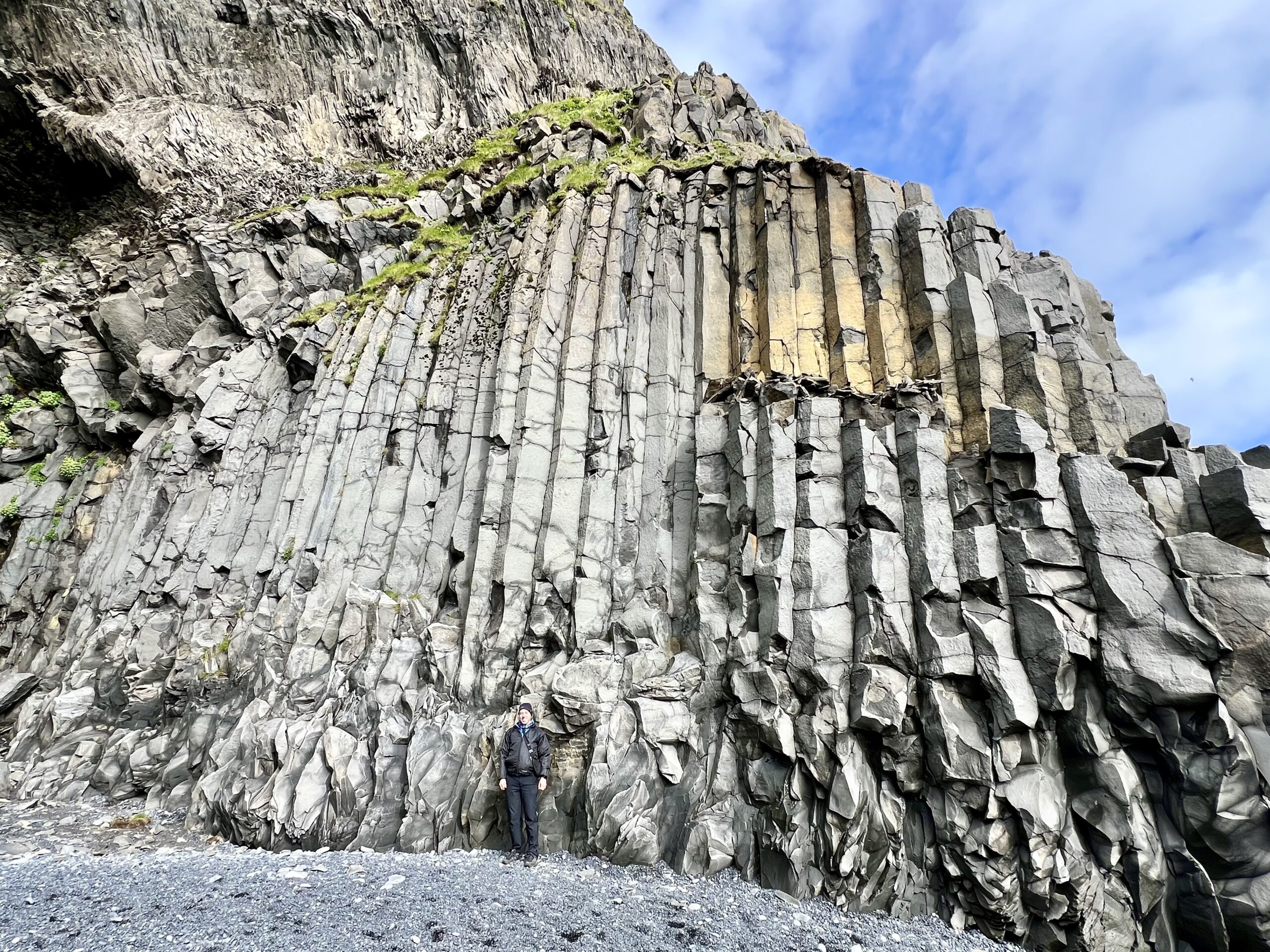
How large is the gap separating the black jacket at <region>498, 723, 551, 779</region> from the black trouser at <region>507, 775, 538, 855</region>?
12 cm

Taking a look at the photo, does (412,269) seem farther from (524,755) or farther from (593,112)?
(524,755)

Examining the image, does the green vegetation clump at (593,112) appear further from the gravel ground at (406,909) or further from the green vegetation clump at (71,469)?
the gravel ground at (406,909)

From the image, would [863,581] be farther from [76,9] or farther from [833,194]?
[76,9]

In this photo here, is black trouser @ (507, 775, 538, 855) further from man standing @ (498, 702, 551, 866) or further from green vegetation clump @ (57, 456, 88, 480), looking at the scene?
green vegetation clump @ (57, 456, 88, 480)

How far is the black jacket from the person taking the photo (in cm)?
889

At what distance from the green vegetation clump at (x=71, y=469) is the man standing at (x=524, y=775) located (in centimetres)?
2387

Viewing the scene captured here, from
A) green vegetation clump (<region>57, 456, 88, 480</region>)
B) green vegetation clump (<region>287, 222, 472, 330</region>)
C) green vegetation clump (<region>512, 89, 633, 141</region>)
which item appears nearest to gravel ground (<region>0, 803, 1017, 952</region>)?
green vegetation clump (<region>287, 222, 472, 330</region>)

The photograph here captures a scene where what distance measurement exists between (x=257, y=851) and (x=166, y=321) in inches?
847

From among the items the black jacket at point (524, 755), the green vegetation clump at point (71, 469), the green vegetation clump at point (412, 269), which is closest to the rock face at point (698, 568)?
the green vegetation clump at point (412, 269)

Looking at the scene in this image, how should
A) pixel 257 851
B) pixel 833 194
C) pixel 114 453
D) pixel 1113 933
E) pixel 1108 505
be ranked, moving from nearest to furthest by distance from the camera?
1. pixel 1113 933
2. pixel 1108 505
3. pixel 257 851
4. pixel 833 194
5. pixel 114 453

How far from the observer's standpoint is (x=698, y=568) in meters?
11.1

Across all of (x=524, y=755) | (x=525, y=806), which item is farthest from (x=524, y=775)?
(x=525, y=806)

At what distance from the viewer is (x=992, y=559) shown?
909 cm

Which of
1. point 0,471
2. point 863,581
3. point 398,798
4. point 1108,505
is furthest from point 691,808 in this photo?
point 0,471
